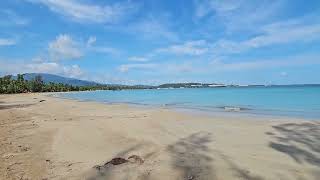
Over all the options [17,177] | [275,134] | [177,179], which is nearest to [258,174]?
[177,179]

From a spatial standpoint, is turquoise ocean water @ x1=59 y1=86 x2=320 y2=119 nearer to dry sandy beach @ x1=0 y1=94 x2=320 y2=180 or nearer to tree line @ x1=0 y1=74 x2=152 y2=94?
dry sandy beach @ x1=0 y1=94 x2=320 y2=180

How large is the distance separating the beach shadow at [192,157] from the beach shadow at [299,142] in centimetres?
215

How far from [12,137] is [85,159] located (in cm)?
499

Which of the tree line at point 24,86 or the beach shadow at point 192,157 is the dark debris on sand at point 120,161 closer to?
the beach shadow at point 192,157

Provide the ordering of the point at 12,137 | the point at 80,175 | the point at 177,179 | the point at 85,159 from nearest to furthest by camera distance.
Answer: the point at 177,179, the point at 80,175, the point at 85,159, the point at 12,137

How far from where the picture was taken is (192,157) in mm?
8711

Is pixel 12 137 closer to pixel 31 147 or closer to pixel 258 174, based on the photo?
pixel 31 147

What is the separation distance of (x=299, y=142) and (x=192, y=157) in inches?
158

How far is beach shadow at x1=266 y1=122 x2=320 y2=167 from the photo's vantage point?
8.51m

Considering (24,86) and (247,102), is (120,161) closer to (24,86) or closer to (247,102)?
(247,102)

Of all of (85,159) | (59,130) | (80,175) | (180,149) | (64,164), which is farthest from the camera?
(59,130)

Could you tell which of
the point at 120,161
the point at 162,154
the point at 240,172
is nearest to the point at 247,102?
the point at 162,154

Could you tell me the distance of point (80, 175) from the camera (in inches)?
282

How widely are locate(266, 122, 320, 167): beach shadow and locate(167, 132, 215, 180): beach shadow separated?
215 centimetres
